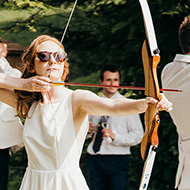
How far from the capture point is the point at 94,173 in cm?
415

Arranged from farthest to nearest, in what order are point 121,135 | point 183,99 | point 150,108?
1. point 121,135
2. point 183,99
3. point 150,108

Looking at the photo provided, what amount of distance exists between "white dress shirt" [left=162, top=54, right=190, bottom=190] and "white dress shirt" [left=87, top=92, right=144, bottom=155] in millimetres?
949

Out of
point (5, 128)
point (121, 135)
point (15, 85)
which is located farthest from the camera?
point (121, 135)

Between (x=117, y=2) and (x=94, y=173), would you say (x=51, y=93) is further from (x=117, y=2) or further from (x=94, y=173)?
(x=117, y=2)

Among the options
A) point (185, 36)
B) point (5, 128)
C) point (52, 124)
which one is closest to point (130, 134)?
point (5, 128)

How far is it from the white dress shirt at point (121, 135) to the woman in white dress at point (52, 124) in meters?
1.51

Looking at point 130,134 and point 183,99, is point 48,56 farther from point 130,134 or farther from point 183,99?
point 130,134

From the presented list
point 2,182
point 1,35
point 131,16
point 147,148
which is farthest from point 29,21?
point 147,148

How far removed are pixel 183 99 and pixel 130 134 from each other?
1.17 m

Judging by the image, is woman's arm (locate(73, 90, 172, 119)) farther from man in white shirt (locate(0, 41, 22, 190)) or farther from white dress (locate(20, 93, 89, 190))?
man in white shirt (locate(0, 41, 22, 190))

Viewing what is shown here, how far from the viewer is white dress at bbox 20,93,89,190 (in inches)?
97.8

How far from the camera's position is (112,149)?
4.09 metres

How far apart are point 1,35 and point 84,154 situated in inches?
73.0

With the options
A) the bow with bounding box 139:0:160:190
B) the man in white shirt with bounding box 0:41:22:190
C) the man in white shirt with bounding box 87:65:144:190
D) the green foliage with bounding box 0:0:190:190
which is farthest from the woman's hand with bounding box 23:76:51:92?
the green foliage with bounding box 0:0:190:190
